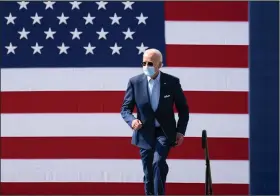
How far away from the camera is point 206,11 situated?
4.71 metres

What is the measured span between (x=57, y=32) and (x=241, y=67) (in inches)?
64.2

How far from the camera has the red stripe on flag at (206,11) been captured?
15.4 feet

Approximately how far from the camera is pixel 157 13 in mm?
4723

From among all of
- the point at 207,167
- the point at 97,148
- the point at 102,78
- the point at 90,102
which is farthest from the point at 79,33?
the point at 207,167

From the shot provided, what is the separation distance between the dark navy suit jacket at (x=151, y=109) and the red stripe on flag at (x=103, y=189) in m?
1.12

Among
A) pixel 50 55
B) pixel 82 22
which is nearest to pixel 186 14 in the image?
pixel 82 22

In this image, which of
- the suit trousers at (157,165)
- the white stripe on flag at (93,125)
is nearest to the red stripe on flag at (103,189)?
the white stripe on flag at (93,125)

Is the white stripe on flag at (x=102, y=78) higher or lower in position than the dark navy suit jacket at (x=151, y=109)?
higher

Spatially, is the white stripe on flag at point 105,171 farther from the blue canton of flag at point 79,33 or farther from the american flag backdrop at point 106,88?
the blue canton of flag at point 79,33

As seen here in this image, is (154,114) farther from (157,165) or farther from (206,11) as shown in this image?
(206,11)

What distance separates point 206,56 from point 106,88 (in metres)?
0.91

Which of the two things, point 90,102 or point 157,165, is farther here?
point 90,102

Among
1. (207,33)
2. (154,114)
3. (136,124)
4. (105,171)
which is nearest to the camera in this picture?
(136,124)

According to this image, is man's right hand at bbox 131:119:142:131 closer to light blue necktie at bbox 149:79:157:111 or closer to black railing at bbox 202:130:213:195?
light blue necktie at bbox 149:79:157:111
